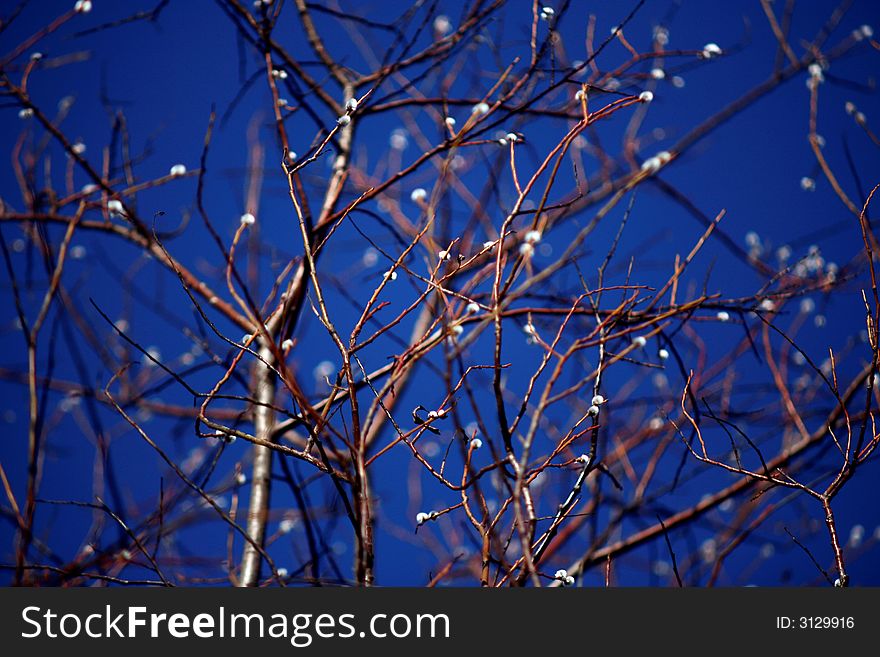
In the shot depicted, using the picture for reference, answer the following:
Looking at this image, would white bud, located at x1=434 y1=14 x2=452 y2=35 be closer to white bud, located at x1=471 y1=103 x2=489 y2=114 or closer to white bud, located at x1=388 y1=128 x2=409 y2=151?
white bud, located at x1=388 y1=128 x2=409 y2=151

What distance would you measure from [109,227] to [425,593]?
1.99m

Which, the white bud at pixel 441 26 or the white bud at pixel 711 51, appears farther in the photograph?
the white bud at pixel 441 26

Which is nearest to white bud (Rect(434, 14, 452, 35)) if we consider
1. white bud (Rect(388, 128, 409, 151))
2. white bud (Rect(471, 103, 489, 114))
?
white bud (Rect(388, 128, 409, 151))

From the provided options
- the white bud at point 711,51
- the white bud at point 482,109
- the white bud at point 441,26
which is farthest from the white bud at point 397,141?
the white bud at point 711,51

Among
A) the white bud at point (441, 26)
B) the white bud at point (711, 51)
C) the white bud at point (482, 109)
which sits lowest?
the white bud at point (482, 109)

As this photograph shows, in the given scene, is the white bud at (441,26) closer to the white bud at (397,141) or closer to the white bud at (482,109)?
the white bud at (397,141)

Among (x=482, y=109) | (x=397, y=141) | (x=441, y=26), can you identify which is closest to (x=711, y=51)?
(x=482, y=109)

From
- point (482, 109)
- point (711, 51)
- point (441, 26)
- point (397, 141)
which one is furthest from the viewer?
point (397, 141)

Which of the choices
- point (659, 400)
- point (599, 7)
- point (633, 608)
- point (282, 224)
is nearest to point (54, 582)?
point (633, 608)

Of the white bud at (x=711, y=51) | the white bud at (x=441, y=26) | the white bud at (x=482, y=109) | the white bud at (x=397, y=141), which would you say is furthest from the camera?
the white bud at (x=397, y=141)

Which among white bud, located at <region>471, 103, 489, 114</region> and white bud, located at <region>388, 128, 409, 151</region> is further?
white bud, located at <region>388, 128, 409, 151</region>

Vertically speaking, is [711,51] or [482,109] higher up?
[711,51]

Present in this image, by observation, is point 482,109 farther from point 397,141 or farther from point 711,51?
point 397,141

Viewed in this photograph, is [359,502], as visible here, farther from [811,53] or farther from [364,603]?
[811,53]
